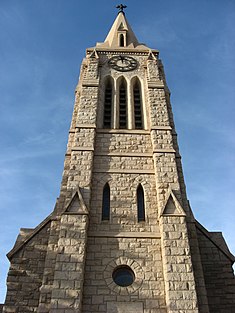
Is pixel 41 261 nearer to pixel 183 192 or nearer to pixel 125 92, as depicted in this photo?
pixel 183 192

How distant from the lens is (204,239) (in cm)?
1327

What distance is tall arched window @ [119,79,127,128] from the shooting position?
1709cm

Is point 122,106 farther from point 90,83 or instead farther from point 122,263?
point 122,263

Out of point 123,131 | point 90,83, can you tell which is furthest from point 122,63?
point 123,131

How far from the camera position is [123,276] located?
1088 centimetres

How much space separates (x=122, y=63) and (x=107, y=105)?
13.6 ft

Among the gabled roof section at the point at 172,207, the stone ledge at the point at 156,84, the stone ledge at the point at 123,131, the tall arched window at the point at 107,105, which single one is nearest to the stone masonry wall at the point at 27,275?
the gabled roof section at the point at 172,207

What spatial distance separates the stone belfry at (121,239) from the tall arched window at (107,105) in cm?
23

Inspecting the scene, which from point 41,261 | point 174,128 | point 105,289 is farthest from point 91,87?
point 105,289

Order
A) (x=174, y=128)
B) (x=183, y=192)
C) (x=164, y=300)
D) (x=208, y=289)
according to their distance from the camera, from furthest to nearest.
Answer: (x=174, y=128)
(x=183, y=192)
(x=208, y=289)
(x=164, y=300)

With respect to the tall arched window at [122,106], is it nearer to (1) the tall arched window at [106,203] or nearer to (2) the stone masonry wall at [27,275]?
(1) the tall arched window at [106,203]

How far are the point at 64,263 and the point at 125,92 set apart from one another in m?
11.7

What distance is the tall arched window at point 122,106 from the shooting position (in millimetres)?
17094

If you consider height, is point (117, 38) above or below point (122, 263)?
above
